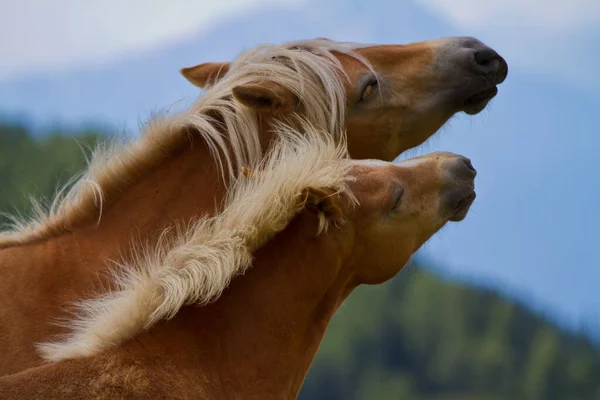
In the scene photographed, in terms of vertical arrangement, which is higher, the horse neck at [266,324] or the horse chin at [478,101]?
the horse chin at [478,101]

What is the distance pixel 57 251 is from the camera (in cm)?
275

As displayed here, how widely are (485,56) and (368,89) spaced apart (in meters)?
0.46

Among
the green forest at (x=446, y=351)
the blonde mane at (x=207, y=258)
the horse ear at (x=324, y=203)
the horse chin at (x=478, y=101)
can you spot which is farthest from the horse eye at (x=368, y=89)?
the green forest at (x=446, y=351)

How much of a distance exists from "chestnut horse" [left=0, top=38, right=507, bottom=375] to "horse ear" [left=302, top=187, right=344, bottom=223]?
0.38 meters

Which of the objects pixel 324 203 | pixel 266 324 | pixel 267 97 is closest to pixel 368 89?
pixel 267 97

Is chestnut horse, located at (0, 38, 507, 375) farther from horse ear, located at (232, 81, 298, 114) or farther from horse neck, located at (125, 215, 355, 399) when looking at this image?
horse neck, located at (125, 215, 355, 399)

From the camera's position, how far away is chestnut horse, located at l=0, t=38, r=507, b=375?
268 cm

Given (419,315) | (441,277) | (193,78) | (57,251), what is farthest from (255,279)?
(419,315)

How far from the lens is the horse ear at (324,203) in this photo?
2.41 m

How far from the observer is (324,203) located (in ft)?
7.97

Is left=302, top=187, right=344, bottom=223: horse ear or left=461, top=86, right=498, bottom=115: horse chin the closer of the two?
left=302, top=187, right=344, bottom=223: horse ear

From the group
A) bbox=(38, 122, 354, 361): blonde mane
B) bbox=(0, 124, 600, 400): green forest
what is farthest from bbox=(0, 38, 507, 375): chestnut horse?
bbox=(0, 124, 600, 400): green forest

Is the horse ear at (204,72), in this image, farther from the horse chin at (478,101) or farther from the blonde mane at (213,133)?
the horse chin at (478,101)

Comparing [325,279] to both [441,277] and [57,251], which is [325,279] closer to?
[57,251]
